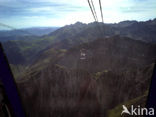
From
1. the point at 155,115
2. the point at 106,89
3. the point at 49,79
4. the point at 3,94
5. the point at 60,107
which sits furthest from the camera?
the point at 106,89

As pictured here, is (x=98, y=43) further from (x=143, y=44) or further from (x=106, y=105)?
(x=106, y=105)

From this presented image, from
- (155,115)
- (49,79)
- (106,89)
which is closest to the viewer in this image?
(155,115)

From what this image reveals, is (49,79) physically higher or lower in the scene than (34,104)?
higher

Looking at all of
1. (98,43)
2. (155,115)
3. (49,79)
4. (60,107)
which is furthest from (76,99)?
(98,43)

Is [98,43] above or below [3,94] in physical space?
below

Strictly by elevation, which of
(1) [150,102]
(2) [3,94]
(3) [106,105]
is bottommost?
(3) [106,105]

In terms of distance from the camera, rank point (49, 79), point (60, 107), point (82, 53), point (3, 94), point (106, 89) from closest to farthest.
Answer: point (3, 94) < point (60, 107) < point (49, 79) < point (106, 89) < point (82, 53)

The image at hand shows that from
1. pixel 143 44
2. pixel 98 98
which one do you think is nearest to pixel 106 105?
pixel 98 98

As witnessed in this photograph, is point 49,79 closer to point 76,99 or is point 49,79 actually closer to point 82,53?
point 76,99

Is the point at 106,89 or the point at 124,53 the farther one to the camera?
the point at 124,53
